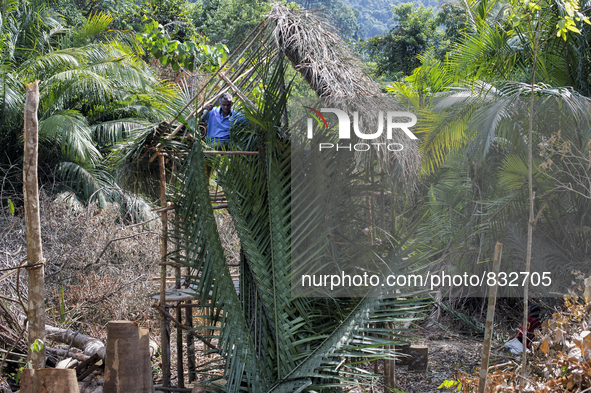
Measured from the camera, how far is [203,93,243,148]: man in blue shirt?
512 centimetres

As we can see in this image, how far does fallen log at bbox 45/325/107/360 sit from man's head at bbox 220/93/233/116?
2.69 meters

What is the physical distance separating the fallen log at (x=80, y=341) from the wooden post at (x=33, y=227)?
1.90 meters

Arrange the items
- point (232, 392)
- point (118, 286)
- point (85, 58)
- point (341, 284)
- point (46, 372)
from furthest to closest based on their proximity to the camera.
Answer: point (85, 58) → point (118, 286) → point (341, 284) → point (232, 392) → point (46, 372)

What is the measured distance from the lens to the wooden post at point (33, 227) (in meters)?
2.90

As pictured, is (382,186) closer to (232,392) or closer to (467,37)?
(232,392)

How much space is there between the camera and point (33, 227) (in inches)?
116

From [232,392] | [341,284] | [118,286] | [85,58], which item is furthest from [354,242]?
[85,58]

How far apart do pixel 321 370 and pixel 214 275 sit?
117cm

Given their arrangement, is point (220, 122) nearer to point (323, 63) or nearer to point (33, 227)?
point (323, 63)

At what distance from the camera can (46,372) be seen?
292cm

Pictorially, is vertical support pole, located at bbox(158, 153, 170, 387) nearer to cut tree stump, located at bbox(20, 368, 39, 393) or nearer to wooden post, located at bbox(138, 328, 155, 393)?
wooden post, located at bbox(138, 328, 155, 393)

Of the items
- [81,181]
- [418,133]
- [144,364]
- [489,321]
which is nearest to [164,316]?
→ [144,364]

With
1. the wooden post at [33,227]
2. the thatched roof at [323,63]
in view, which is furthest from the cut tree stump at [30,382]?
the thatched roof at [323,63]

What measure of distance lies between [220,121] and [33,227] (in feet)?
8.97
